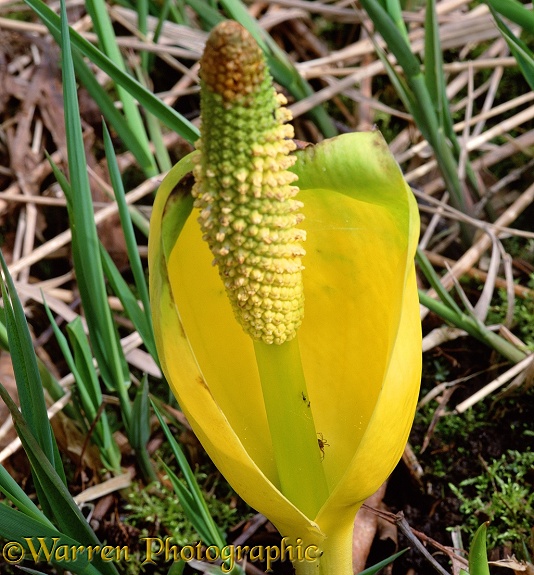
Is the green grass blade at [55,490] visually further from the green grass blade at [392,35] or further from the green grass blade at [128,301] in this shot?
the green grass blade at [392,35]

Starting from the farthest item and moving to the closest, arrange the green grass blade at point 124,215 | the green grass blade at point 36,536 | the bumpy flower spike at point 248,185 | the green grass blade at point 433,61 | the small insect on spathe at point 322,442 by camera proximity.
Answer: the green grass blade at point 433,61 < the green grass blade at point 124,215 < the small insect on spathe at point 322,442 < the green grass blade at point 36,536 < the bumpy flower spike at point 248,185

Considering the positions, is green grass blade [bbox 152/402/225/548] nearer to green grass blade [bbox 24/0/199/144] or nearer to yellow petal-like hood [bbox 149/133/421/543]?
yellow petal-like hood [bbox 149/133/421/543]

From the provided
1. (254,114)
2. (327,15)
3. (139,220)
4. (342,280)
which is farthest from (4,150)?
(254,114)

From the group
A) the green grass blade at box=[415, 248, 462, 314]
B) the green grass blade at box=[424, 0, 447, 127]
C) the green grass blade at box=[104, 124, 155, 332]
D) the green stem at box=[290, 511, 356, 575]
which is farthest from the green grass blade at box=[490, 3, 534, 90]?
the green stem at box=[290, 511, 356, 575]

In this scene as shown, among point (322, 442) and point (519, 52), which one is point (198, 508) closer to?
point (322, 442)

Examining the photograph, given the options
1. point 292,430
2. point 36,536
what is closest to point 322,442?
point 292,430

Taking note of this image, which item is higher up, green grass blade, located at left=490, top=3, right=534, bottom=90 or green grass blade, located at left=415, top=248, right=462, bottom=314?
green grass blade, located at left=490, top=3, right=534, bottom=90

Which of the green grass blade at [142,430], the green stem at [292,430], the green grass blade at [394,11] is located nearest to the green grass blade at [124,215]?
the green grass blade at [142,430]
